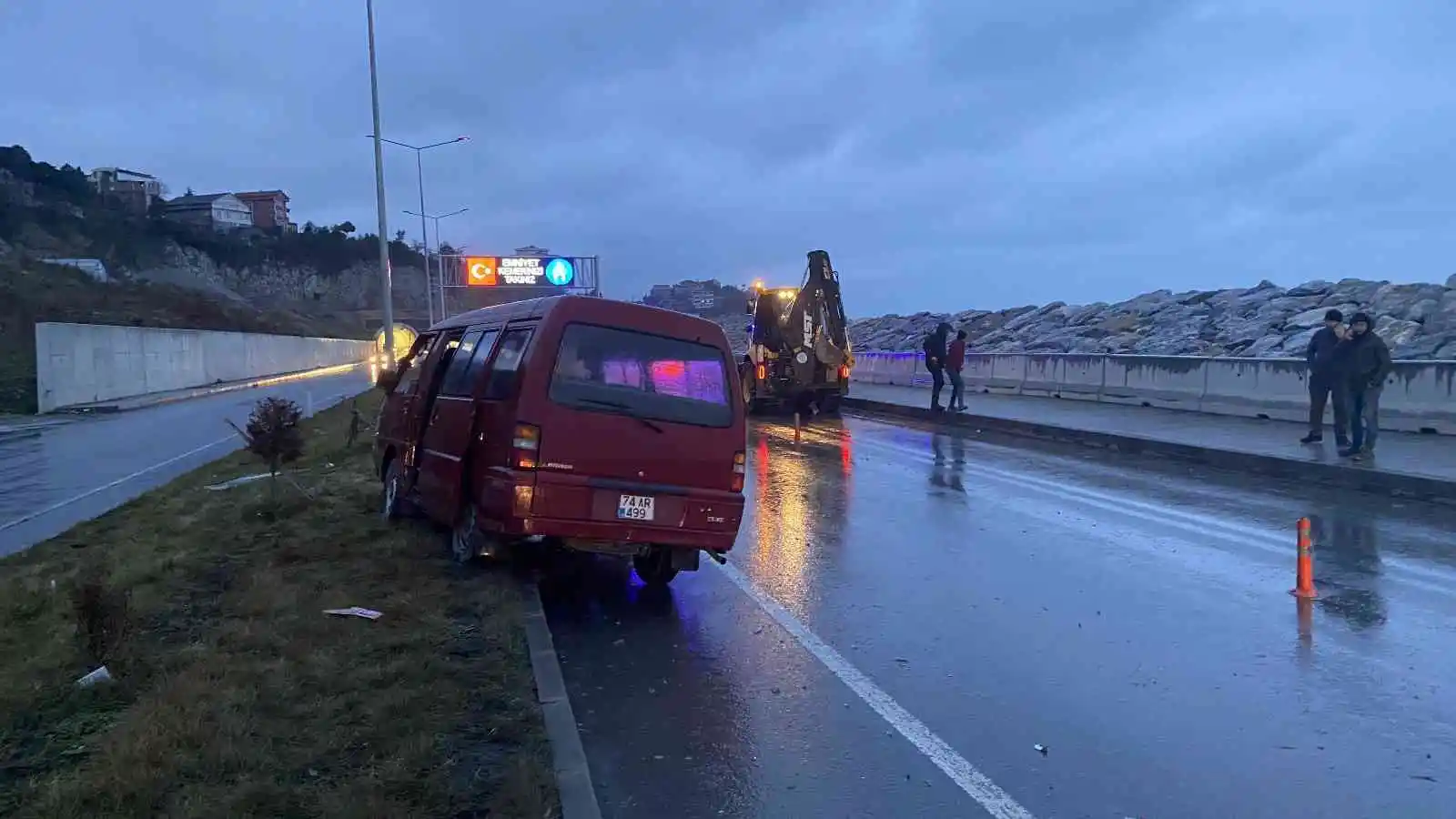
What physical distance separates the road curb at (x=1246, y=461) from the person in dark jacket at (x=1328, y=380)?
0.99 metres

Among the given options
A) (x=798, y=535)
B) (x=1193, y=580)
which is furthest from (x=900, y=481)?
(x=1193, y=580)

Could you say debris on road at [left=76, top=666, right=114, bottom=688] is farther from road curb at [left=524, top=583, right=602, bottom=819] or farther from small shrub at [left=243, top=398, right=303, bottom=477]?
small shrub at [left=243, top=398, right=303, bottom=477]

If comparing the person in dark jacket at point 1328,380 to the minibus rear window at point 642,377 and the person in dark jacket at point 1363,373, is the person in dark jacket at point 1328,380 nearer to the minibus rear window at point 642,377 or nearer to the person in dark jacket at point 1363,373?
the person in dark jacket at point 1363,373

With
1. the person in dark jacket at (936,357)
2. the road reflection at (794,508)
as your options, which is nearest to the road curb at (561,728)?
the road reflection at (794,508)

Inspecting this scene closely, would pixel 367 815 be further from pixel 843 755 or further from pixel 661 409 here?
pixel 661 409

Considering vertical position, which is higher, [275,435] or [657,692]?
[275,435]

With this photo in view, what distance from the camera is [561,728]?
502 cm

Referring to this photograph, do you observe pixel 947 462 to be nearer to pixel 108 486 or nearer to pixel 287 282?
pixel 108 486

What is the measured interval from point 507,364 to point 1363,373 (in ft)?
36.5

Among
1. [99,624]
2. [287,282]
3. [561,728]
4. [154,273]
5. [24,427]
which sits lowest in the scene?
[561,728]

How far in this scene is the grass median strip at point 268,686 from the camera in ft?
13.7

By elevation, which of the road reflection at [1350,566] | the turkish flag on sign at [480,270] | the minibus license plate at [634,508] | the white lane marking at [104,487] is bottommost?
the road reflection at [1350,566]

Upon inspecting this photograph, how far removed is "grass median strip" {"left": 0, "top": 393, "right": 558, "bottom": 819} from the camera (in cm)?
419

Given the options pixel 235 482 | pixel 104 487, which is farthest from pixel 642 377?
pixel 104 487
